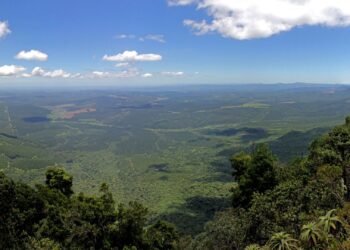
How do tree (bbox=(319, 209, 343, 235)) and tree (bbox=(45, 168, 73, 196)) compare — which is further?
tree (bbox=(45, 168, 73, 196))

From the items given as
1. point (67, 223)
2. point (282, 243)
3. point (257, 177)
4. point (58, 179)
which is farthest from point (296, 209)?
point (58, 179)

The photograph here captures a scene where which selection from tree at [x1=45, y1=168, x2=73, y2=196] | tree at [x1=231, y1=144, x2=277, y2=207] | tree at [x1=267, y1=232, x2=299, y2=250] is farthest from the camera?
tree at [x1=45, y1=168, x2=73, y2=196]

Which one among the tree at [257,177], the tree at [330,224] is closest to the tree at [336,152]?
the tree at [257,177]

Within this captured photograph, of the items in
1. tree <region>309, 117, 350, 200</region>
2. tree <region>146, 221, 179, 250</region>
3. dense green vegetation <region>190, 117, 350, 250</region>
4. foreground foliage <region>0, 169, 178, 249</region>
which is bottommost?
tree <region>146, 221, 179, 250</region>

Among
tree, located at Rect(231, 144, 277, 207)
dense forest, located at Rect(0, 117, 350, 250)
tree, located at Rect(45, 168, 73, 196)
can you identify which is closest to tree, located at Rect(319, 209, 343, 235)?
dense forest, located at Rect(0, 117, 350, 250)

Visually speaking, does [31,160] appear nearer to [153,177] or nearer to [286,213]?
[153,177]

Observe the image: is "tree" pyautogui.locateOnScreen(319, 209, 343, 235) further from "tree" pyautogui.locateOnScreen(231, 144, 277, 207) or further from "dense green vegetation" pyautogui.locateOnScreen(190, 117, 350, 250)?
"tree" pyautogui.locateOnScreen(231, 144, 277, 207)

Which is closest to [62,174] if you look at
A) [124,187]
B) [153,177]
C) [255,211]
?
[255,211]

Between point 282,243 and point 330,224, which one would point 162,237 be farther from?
point 330,224

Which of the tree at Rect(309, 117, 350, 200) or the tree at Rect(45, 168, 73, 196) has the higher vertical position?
the tree at Rect(309, 117, 350, 200)
